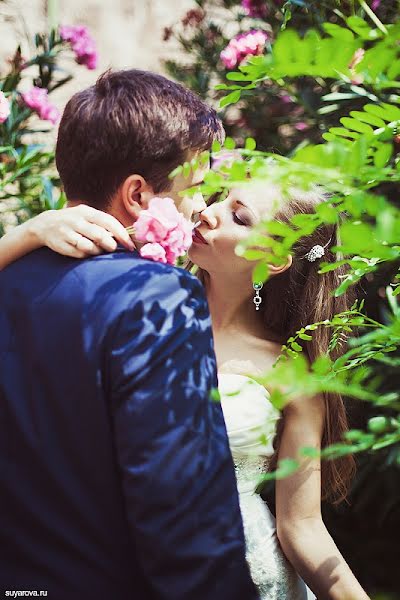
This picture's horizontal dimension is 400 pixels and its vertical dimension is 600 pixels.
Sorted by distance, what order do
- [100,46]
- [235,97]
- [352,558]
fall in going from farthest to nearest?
[100,46] < [352,558] < [235,97]

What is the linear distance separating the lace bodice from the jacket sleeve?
54 centimetres

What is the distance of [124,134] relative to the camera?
1171 mm

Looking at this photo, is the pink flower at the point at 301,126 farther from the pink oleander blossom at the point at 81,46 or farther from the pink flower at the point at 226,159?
the pink flower at the point at 226,159

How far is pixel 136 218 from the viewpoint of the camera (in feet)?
3.93

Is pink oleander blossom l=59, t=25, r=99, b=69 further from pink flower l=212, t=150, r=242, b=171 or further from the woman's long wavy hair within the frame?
pink flower l=212, t=150, r=242, b=171

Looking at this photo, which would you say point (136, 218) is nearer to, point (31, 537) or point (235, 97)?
point (235, 97)

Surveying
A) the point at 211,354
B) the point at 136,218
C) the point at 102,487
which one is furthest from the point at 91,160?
the point at 102,487

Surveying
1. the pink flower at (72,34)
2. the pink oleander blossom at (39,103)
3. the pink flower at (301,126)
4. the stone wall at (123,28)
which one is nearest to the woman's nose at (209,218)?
the pink oleander blossom at (39,103)

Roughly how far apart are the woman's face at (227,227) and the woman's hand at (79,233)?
47 cm

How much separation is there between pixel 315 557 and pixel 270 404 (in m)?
0.32

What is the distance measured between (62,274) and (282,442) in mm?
687

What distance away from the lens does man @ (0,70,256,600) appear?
0.95 meters

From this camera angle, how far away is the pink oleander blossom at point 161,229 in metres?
1.10

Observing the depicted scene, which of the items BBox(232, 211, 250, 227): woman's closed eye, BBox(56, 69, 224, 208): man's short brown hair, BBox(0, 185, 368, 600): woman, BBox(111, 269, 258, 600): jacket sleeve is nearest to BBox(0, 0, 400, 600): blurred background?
BBox(0, 185, 368, 600): woman
